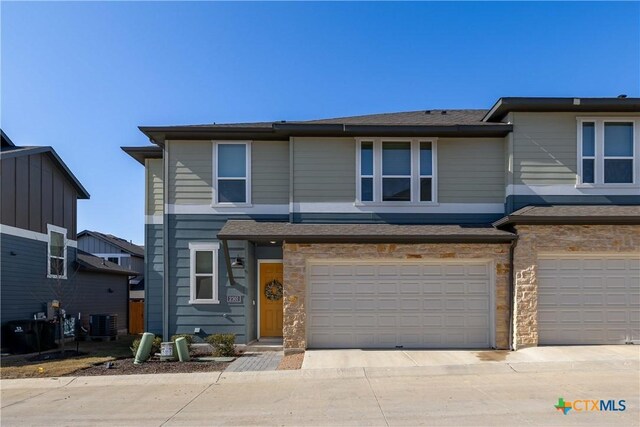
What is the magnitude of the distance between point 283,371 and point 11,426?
4.74 metres

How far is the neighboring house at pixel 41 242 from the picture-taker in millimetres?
14156

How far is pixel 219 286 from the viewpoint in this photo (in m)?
12.9

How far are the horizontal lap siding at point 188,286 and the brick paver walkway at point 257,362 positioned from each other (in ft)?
3.75

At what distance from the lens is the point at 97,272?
19.6 m

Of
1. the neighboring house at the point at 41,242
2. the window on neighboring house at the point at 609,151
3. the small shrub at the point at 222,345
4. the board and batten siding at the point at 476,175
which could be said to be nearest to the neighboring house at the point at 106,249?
the neighboring house at the point at 41,242

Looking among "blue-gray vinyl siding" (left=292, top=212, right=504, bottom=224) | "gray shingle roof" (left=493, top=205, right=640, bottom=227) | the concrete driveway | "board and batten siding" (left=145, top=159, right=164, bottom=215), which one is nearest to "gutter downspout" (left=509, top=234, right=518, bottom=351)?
the concrete driveway

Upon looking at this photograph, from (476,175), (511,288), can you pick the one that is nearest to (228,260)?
(476,175)

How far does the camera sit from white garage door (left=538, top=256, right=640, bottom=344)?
38.7 feet

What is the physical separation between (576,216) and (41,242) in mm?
15622

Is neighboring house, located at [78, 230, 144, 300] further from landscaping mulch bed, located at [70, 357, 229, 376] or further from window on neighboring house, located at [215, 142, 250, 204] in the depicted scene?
landscaping mulch bed, located at [70, 357, 229, 376]

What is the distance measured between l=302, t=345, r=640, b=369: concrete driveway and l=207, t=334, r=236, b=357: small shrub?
179 cm

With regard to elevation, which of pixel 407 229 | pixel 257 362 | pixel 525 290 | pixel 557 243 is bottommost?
pixel 257 362

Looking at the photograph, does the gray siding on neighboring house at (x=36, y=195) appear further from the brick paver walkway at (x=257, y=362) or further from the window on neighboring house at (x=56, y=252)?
the brick paver walkway at (x=257, y=362)

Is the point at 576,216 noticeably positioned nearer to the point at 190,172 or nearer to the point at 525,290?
the point at 525,290
